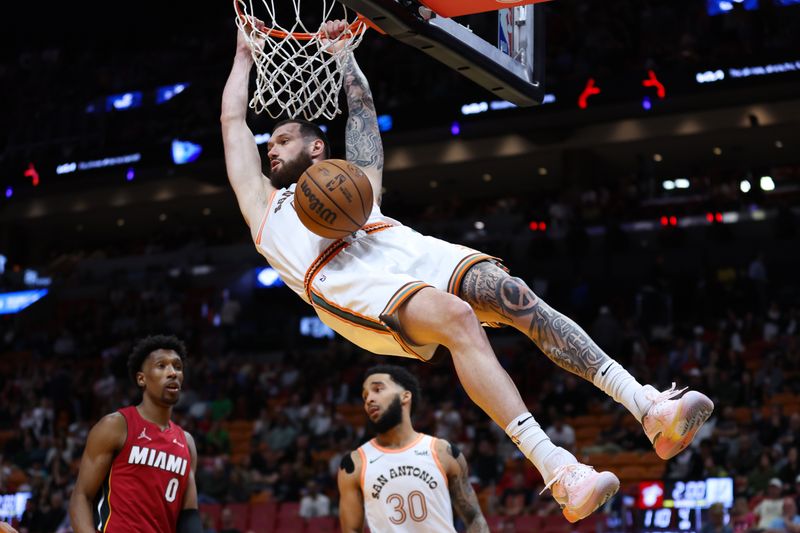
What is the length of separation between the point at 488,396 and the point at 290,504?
9524mm

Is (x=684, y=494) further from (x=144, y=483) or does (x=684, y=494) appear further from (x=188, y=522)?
(x=144, y=483)

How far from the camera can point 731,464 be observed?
1245 centimetres

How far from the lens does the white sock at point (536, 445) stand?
14.1 feet

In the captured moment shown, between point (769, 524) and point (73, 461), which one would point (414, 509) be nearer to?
point (769, 524)

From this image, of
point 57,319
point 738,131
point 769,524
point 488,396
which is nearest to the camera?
point 488,396

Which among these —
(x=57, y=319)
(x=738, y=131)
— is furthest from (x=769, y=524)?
(x=57, y=319)

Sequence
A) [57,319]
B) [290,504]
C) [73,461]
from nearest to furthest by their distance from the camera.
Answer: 1. [290,504]
2. [73,461]
3. [57,319]

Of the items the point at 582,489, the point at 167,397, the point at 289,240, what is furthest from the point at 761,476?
the point at 582,489

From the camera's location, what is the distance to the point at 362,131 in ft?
19.3

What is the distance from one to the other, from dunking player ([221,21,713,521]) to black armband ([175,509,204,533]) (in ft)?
5.49

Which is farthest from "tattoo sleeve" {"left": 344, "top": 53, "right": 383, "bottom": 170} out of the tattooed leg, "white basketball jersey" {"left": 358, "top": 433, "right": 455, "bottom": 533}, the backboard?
"white basketball jersey" {"left": 358, "top": 433, "right": 455, "bottom": 533}

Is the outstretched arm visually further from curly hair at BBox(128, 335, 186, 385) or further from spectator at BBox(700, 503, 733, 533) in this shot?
spectator at BBox(700, 503, 733, 533)

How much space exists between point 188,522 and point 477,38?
2999 millimetres

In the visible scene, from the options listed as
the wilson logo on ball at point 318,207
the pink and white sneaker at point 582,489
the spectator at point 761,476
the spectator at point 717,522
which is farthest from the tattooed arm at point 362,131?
the spectator at point 761,476
